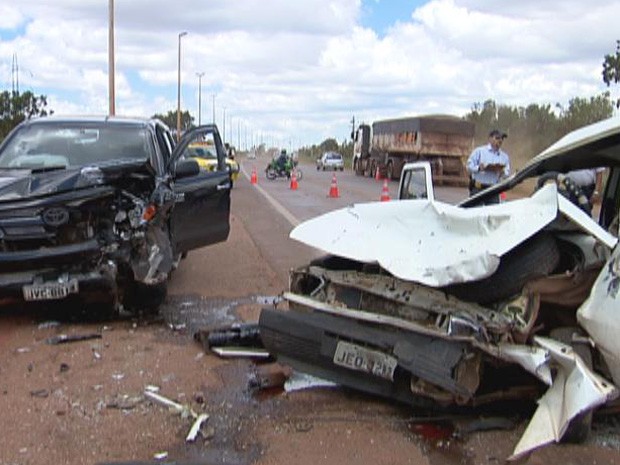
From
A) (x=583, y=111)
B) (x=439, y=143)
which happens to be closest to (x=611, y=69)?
(x=439, y=143)

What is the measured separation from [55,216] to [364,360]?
2975mm

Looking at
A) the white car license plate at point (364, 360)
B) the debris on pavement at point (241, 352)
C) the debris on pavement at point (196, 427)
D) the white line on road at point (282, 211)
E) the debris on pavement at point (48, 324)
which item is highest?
the white car license plate at point (364, 360)

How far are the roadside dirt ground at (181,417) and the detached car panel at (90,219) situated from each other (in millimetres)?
447

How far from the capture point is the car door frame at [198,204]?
7.42 m

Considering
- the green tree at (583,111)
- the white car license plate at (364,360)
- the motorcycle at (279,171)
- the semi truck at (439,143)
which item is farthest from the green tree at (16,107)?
the white car license plate at (364,360)

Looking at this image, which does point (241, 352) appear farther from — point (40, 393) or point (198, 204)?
point (198, 204)

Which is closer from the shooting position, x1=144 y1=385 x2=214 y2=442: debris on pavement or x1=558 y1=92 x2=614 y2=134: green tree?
x1=144 y1=385 x2=214 y2=442: debris on pavement

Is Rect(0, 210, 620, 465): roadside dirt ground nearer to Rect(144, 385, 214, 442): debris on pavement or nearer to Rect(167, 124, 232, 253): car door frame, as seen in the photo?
Rect(144, 385, 214, 442): debris on pavement

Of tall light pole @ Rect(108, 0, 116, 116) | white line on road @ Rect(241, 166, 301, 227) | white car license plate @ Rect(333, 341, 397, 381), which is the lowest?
white line on road @ Rect(241, 166, 301, 227)

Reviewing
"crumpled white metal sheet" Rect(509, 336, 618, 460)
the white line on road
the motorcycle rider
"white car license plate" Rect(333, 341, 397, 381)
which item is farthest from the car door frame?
the motorcycle rider

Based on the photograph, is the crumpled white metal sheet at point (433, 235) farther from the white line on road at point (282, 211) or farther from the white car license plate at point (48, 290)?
the white line on road at point (282, 211)

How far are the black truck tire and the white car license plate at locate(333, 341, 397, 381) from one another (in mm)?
526

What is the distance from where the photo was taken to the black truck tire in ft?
13.5

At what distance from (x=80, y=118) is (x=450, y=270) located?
214 inches
